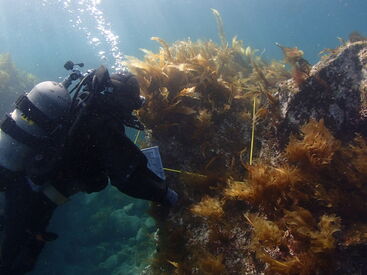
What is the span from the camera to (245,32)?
7288 cm

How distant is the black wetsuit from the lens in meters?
3.19

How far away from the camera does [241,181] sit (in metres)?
4.24

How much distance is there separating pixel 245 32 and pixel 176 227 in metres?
76.0

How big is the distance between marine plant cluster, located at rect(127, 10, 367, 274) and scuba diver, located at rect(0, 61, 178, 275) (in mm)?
1015

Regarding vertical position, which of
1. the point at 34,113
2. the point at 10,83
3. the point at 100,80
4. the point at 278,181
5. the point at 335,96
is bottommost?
the point at 278,181

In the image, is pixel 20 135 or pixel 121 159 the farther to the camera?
pixel 20 135

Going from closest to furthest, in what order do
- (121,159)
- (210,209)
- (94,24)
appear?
(121,159)
(210,209)
(94,24)

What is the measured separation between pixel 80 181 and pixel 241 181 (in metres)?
2.29

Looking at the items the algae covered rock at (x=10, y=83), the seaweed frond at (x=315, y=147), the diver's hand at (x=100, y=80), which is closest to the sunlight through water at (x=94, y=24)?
the algae covered rock at (x=10, y=83)

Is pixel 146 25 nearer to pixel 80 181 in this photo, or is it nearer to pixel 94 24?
pixel 94 24

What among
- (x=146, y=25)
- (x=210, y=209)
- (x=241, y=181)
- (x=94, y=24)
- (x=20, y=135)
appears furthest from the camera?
(x=146, y=25)

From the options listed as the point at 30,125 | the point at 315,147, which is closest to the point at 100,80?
the point at 30,125

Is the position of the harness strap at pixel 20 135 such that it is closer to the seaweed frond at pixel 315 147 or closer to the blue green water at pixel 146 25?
the seaweed frond at pixel 315 147

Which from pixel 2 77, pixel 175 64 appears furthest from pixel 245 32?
pixel 175 64
